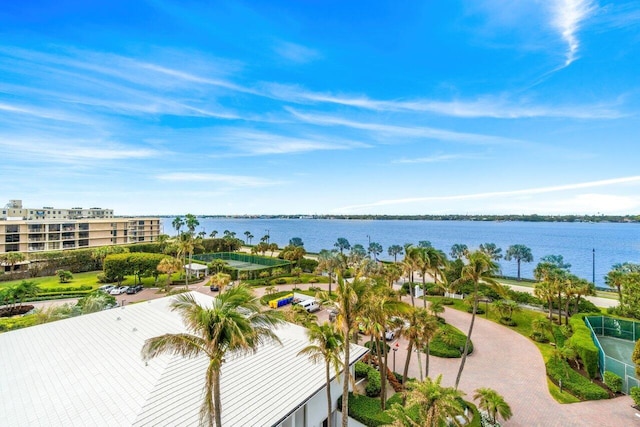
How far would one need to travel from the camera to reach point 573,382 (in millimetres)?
21188

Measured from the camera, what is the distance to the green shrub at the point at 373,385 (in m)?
20.1

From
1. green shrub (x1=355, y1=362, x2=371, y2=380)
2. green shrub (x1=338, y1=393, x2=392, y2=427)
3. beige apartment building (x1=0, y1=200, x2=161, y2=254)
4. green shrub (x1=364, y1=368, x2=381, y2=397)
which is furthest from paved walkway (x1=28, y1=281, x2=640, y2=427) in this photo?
beige apartment building (x1=0, y1=200, x2=161, y2=254)

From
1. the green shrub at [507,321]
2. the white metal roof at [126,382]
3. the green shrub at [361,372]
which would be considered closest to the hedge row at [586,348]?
the green shrub at [507,321]

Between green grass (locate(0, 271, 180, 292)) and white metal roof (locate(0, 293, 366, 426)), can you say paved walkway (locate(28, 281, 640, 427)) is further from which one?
green grass (locate(0, 271, 180, 292))

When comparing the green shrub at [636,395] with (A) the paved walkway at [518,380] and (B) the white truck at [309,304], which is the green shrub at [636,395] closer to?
(A) the paved walkway at [518,380]

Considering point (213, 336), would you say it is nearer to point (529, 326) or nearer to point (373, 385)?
point (373, 385)

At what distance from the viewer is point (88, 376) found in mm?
13664

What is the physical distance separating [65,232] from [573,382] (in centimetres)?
9395

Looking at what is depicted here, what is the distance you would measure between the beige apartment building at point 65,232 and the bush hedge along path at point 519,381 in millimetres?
79257

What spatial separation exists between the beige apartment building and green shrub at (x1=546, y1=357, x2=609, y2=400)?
8829 centimetres

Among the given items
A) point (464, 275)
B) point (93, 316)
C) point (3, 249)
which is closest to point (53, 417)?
point (93, 316)

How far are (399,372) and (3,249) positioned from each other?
260 ft

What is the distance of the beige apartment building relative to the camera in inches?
2376

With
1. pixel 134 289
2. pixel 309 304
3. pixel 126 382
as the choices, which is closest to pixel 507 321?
pixel 309 304
